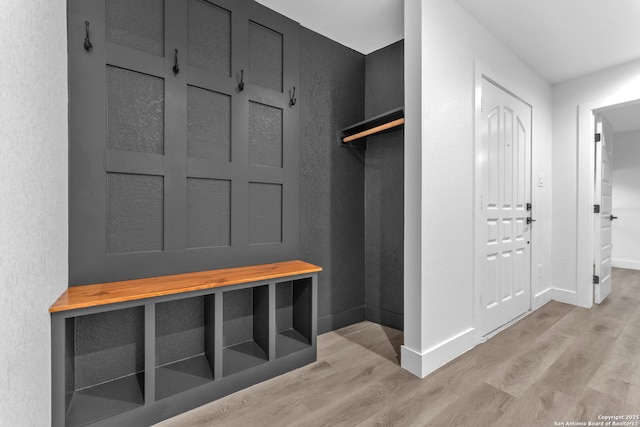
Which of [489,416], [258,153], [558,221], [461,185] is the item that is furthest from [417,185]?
[558,221]

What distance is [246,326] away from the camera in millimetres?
1978

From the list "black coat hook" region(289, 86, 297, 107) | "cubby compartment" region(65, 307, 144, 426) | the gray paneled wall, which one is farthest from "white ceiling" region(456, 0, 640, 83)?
"cubby compartment" region(65, 307, 144, 426)

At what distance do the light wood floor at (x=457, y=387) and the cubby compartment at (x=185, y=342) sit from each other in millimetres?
183

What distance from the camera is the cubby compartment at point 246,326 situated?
1.79 meters

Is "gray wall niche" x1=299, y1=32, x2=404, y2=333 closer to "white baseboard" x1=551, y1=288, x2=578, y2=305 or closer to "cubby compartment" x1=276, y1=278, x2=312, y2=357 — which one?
"cubby compartment" x1=276, y1=278, x2=312, y2=357

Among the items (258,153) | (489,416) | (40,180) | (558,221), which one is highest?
(258,153)

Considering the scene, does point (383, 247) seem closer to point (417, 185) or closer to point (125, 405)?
point (417, 185)

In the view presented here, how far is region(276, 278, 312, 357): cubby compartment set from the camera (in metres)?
1.95

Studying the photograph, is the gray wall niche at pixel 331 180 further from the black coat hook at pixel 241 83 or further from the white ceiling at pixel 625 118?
the white ceiling at pixel 625 118

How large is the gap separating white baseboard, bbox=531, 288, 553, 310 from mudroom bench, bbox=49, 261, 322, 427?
2.51 m

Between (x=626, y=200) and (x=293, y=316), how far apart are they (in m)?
6.66

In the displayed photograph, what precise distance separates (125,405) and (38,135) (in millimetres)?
1241

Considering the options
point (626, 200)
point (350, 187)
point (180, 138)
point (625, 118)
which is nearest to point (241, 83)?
point (180, 138)

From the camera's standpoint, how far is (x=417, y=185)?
1.83m
